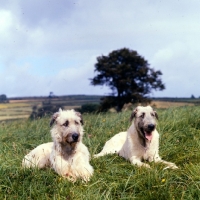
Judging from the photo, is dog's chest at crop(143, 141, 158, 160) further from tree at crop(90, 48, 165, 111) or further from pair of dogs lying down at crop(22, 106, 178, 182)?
tree at crop(90, 48, 165, 111)

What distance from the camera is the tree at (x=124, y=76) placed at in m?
38.2

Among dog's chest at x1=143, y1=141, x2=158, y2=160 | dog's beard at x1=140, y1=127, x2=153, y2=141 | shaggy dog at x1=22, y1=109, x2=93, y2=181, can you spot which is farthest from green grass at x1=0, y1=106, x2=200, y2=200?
dog's beard at x1=140, y1=127, x2=153, y2=141

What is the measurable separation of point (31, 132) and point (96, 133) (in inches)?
77.9

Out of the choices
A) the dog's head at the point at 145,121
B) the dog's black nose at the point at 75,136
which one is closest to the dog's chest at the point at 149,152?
the dog's head at the point at 145,121

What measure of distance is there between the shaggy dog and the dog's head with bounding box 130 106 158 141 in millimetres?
1487

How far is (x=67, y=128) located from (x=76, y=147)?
0.43m

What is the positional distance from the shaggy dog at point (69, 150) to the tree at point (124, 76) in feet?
99.0

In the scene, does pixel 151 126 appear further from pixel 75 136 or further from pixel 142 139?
pixel 75 136

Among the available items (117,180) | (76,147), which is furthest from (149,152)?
(76,147)

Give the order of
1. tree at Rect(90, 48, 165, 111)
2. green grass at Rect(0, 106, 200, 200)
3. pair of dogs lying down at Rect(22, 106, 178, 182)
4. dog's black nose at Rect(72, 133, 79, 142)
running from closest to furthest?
1. green grass at Rect(0, 106, 200, 200)
2. dog's black nose at Rect(72, 133, 79, 142)
3. pair of dogs lying down at Rect(22, 106, 178, 182)
4. tree at Rect(90, 48, 165, 111)

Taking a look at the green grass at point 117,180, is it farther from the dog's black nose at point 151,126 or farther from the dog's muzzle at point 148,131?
the dog's black nose at point 151,126

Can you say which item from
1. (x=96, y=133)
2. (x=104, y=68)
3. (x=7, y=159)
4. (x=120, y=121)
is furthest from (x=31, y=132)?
(x=104, y=68)

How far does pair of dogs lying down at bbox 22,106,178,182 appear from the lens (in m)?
6.91

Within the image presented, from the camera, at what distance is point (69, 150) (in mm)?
7078
